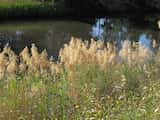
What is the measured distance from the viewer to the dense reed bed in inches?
212

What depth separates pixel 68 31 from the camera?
22.7 m

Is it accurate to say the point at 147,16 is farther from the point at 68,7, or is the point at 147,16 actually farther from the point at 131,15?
the point at 68,7

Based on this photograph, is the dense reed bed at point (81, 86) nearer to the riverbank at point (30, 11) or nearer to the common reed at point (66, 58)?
the common reed at point (66, 58)

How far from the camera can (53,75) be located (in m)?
6.99

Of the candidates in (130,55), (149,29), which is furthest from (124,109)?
(149,29)

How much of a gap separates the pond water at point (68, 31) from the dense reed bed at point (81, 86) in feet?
36.0

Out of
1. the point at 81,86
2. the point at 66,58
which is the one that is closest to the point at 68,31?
the point at 66,58

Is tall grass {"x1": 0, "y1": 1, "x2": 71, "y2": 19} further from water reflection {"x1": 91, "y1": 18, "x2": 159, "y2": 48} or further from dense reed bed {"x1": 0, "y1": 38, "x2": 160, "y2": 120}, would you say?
dense reed bed {"x1": 0, "y1": 38, "x2": 160, "y2": 120}

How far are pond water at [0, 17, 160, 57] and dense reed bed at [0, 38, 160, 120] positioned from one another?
1098 cm

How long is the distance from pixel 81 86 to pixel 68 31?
16629 millimetres

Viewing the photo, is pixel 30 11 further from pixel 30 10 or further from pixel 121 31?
pixel 121 31

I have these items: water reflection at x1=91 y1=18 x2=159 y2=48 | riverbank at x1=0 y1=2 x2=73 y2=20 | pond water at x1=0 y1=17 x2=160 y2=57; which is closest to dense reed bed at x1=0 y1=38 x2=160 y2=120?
pond water at x1=0 y1=17 x2=160 y2=57

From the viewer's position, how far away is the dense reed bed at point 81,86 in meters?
5.39

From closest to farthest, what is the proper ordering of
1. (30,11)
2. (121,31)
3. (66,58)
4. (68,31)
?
(66,58) < (68,31) < (121,31) < (30,11)
